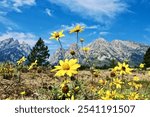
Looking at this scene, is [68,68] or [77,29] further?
[77,29]

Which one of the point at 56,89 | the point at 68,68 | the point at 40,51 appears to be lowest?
the point at 56,89

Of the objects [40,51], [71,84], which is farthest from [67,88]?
[40,51]

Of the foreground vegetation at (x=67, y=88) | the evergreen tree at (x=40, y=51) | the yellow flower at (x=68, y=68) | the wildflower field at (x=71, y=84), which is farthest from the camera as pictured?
the evergreen tree at (x=40, y=51)

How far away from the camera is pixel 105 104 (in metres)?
5.44

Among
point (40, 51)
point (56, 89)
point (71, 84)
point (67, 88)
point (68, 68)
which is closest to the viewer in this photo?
point (68, 68)

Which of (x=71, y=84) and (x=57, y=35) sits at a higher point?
(x=57, y=35)

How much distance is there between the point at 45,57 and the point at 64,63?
6939 cm

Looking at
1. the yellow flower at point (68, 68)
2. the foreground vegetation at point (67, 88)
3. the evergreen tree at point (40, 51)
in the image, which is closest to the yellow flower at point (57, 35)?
the foreground vegetation at point (67, 88)

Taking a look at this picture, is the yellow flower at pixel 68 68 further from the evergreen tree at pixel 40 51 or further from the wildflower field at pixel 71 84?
the evergreen tree at pixel 40 51

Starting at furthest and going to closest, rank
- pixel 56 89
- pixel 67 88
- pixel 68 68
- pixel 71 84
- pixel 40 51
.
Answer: pixel 40 51 → pixel 56 89 → pixel 71 84 → pixel 67 88 → pixel 68 68

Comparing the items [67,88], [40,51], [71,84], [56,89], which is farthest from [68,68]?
[40,51]

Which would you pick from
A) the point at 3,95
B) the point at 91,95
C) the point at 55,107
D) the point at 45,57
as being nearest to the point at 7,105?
the point at 55,107

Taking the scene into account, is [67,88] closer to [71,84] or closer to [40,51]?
[71,84]

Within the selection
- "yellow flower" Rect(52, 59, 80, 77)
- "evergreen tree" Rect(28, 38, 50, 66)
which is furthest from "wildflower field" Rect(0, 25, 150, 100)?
"evergreen tree" Rect(28, 38, 50, 66)
